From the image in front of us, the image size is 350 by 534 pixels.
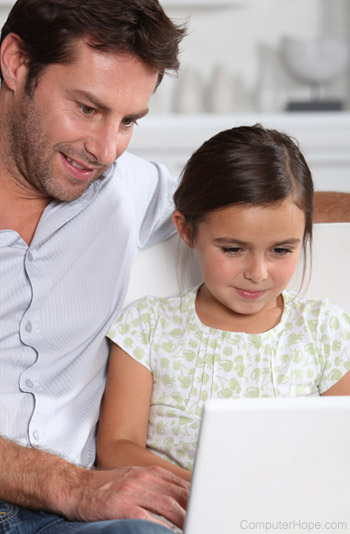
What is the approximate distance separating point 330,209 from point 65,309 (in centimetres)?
61

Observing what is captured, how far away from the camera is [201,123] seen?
3.73 metres

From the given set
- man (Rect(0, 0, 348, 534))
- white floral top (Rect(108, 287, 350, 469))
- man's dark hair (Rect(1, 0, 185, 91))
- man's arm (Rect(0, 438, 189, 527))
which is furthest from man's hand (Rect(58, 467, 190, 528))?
man's dark hair (Rect(1, 0, 185, 91))

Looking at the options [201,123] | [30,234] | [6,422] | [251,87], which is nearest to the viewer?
[6,422]

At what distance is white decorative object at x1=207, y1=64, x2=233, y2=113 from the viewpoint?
393 cm

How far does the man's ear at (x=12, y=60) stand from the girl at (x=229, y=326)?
0.37 metres

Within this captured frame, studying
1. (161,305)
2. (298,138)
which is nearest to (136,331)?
(161,305)

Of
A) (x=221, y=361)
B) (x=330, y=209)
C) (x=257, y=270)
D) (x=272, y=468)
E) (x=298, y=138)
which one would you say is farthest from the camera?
(x=298, y=138)

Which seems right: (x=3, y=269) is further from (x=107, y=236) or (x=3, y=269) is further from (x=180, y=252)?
(x=180, y=252)

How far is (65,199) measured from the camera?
1.46 meters

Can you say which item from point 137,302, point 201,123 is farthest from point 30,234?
point 201,123

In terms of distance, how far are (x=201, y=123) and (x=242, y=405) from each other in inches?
119

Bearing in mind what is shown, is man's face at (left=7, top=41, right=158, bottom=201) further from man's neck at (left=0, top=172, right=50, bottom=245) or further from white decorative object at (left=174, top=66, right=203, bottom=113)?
white decorative object at (left=174, top=66, right=203, bottom=113)

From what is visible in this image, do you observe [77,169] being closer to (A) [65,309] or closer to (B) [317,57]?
(A) [65,309]

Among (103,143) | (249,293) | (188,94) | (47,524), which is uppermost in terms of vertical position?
(188,94)
